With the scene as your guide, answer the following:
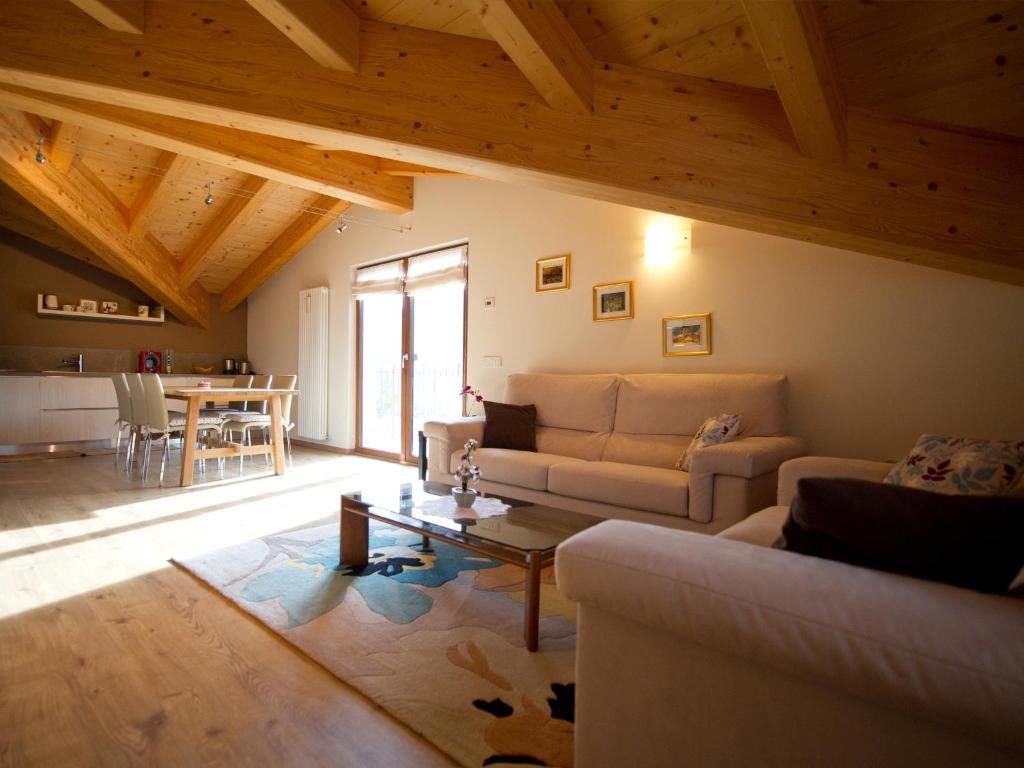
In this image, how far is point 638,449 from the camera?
11.5 feet

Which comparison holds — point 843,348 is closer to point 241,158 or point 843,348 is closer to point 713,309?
point 713,309

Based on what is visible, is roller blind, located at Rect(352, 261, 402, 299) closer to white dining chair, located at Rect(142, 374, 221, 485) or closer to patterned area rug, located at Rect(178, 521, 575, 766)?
white dining chair, located at Rect(142, 374, 221, 485)

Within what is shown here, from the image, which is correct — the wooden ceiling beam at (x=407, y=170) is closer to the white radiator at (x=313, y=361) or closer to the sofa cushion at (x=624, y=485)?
the white radiator at (x=313, y=361)

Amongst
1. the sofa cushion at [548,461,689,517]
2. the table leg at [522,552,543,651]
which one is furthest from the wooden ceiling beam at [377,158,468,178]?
the table leg at [522,552,543,651]

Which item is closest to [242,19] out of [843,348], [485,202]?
[485,202]

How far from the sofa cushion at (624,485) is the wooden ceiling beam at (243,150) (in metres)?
3.44

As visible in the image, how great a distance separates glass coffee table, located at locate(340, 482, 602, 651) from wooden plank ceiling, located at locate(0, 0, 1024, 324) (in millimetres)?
1511

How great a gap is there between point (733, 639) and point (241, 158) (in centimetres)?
475

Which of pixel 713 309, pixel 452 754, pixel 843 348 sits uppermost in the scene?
pixel 713 309

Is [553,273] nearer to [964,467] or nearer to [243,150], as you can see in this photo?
[243,150]

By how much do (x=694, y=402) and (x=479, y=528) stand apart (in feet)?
5.79

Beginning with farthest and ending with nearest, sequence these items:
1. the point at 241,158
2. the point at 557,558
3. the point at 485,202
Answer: the point at 485,202, the point at 241,158, the point at 557,558

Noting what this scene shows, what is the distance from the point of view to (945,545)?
36.4 inches

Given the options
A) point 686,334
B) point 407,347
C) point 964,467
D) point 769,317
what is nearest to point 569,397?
point 686,334
